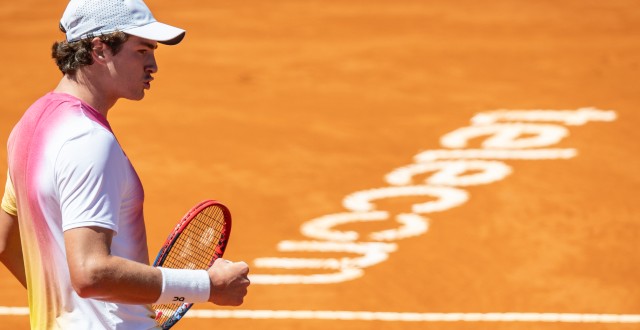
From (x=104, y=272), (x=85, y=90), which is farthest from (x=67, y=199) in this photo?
(x=85, y=90)

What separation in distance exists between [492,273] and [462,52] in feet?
13.9

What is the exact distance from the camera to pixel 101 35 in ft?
10.6

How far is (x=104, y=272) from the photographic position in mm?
3000

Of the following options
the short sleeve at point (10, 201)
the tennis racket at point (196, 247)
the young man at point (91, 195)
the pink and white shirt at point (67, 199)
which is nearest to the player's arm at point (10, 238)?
the short sleeve at point (10, 201)

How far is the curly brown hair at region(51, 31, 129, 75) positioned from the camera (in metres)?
3.26

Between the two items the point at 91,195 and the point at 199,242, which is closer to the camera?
the point at 91,195

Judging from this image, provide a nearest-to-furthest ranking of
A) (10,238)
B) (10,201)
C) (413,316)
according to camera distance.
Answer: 1. (10,201)
2. (10,238)
3. (413,316)

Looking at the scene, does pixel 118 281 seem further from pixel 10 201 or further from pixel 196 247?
pixel 196 247

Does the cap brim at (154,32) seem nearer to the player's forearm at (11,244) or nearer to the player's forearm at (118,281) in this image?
the player's forearm at (118,281)

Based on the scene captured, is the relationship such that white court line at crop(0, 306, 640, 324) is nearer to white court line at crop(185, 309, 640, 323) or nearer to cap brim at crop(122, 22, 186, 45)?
white court line at crop(185, 309, 640, 323)

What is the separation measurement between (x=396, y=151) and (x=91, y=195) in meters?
6.52

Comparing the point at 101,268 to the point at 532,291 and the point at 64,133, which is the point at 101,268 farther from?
the point at 532,291

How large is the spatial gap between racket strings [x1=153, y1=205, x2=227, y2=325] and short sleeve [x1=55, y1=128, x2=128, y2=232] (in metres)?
0.83

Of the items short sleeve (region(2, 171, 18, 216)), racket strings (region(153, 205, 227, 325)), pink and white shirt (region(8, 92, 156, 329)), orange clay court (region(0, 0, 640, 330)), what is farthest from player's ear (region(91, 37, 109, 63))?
orange clay court (region(0, 0, 640, 330))
